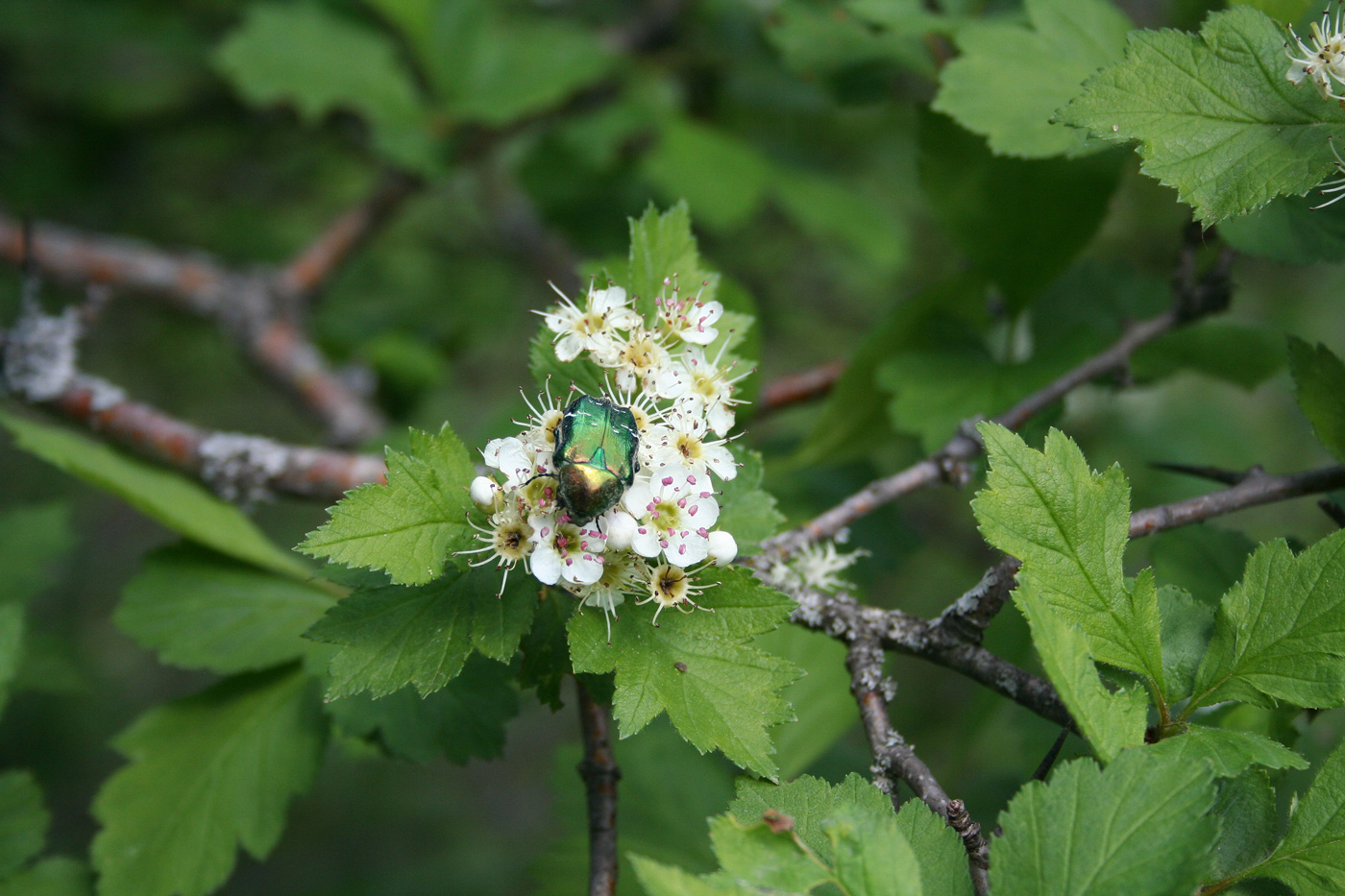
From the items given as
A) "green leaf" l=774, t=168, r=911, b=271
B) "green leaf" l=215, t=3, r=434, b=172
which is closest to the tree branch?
"green leaf" l=215, t=3, r=434, b=172

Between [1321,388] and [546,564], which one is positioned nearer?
[546,564]

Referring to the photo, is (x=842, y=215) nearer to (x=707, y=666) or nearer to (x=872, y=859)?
(x=707, y=666)

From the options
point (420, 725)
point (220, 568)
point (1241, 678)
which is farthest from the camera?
point (220, 568)

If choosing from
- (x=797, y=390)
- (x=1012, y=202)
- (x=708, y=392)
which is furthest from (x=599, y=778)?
(x=1012, y=202)

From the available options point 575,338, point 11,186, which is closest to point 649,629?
point 575,338

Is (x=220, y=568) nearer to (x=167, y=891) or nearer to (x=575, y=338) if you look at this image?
(x=167, y=891)

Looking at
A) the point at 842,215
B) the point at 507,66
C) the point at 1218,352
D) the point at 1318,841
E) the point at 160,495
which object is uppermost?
the point at 507,66
